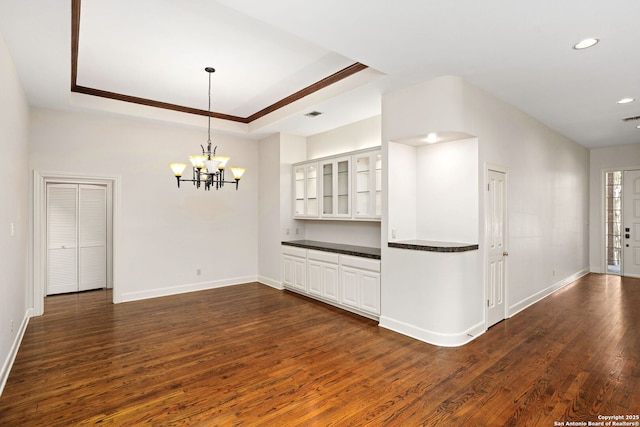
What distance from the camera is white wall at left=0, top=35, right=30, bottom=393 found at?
2.77m

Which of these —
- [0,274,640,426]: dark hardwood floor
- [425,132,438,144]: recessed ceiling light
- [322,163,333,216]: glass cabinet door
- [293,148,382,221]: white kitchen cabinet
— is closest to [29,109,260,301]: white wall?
[0,274,640,426]: dark hardwood floor

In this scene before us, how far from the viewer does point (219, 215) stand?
621cm

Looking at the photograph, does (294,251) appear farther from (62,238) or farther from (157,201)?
(62,238)

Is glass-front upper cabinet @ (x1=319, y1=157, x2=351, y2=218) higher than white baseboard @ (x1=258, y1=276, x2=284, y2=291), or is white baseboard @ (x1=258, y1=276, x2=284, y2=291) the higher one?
glass-front upper cabinet @ (x1=319, y1=157, x2=351, y2=218)

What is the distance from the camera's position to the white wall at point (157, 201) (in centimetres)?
486

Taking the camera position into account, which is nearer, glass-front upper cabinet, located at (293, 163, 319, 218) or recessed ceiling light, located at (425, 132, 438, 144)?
recessed ceiling light, located at (425, 132, 438, 144)

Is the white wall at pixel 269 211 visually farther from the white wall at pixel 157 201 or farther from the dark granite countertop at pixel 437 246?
the dark granite countertop at pixel 437 246

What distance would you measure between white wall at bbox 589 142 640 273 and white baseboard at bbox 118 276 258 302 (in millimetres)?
7495

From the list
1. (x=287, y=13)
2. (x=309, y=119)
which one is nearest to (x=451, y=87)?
(x=287, y=13)

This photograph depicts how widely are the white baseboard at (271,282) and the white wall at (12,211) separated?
3.48m

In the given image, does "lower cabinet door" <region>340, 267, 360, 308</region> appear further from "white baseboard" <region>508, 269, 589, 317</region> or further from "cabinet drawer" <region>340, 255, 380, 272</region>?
"white baseboard" <region>508, 269, 589, 317</region>

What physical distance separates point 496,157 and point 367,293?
2346 mm

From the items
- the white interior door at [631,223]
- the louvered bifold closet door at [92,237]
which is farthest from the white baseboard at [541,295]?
the louvered bifold closet door at [92,237]

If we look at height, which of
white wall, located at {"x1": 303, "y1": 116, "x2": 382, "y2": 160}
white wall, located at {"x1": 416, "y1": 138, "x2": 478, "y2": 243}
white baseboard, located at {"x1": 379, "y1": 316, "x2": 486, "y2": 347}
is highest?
white wall, located at {"x1": 303, "y1": 116, "x2": 382, "y2": 160}
